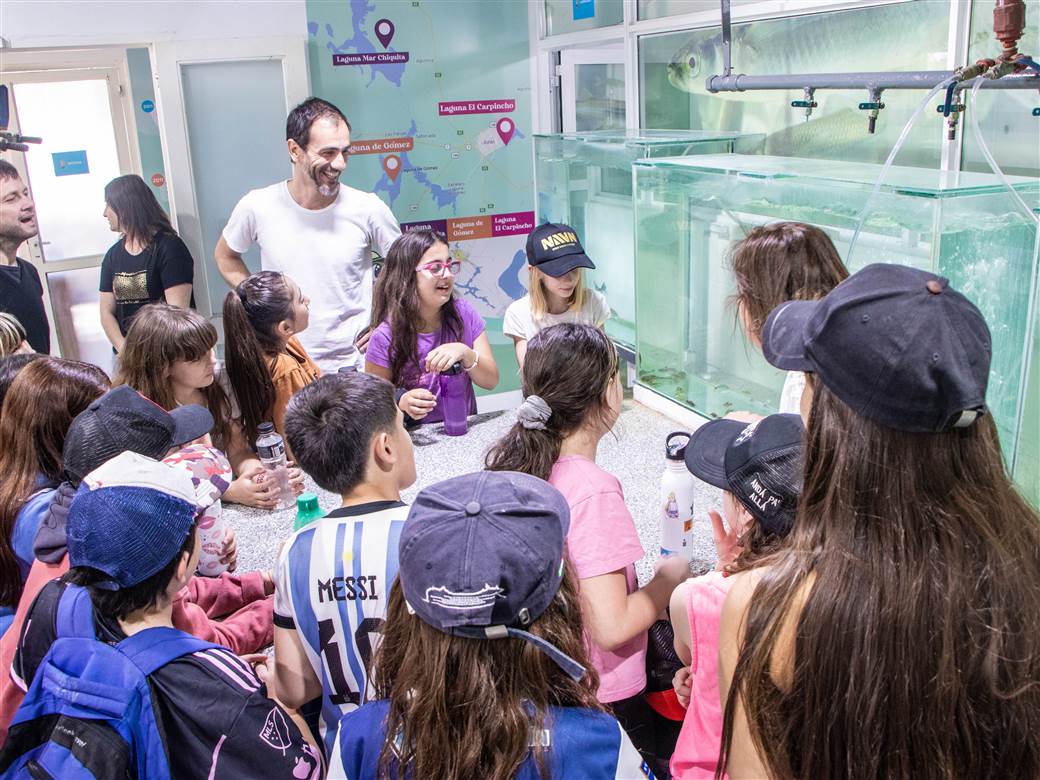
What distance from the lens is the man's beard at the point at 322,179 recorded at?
2.99 m

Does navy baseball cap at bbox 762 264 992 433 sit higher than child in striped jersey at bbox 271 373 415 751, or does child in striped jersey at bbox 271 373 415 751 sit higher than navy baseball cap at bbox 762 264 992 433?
navy baseball cap at bbox 762 264 992 433

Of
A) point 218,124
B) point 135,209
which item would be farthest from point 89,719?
point 218,124

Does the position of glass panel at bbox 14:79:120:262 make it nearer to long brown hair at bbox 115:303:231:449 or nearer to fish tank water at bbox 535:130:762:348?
fish tank water at bbox 535:130:762:348

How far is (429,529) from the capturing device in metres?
0.91

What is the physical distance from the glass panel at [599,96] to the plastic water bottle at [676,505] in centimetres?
266

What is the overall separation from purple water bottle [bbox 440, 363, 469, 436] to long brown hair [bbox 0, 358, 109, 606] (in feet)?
3.23

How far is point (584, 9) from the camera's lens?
4180 millimetres

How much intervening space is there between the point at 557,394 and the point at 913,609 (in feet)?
2.49

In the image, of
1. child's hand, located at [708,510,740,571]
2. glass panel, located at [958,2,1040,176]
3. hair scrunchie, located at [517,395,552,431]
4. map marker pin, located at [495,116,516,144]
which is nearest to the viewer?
child's hand, located at [708,510,740,571]

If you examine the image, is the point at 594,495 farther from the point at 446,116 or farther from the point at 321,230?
the point at 446,116

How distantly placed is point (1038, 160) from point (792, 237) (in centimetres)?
89

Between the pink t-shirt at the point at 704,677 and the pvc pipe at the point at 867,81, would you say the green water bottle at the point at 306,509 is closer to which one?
the pink t-shirt at the point at 704,677

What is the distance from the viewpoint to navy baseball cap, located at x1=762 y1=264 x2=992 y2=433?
0.78 meters

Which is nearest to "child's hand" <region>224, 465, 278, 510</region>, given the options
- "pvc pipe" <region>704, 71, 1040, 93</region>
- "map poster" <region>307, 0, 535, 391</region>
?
"pvc pipe" <region>704, 71, 1040, 93</region>
